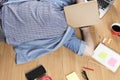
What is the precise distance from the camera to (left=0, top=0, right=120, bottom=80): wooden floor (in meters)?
1.31

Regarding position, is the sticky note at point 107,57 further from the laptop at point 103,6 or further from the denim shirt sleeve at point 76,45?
the laptop at point 103,6

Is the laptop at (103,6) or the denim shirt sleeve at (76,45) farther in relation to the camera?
the laptop at (103,6)

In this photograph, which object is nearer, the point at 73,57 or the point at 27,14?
the point at 27,14

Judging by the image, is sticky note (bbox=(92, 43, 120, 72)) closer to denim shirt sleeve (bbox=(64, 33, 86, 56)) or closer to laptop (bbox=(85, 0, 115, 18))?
denim shirt sleeve (bbox=(64, 33, 86, 56))

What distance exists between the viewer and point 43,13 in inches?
49.0

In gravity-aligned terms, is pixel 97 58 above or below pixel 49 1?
below

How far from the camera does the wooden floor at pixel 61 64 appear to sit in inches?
51.4

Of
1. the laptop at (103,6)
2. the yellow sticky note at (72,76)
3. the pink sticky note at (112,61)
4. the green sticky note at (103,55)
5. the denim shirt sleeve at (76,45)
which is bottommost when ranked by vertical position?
the yellow sticky note at (72,76)

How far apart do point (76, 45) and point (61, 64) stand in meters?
0.17

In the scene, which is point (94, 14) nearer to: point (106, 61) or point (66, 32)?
point (66, 32)

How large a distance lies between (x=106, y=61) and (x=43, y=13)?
1.73 feet

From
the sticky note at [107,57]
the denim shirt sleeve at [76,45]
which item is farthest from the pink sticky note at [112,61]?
the denim shirt sleeve at [76,45]

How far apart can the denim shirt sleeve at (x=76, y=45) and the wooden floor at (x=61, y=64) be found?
0.05m

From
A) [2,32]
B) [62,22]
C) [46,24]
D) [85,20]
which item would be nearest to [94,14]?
[85,20]
